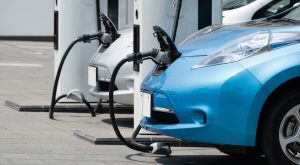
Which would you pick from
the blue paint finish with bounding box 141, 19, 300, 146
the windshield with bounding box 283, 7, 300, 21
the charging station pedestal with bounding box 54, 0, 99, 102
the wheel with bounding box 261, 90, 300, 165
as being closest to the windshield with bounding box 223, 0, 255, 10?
the charging station pedestal with bounding box 54, 0, 99, 102

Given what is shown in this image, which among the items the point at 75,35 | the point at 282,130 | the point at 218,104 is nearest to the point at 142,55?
the point at 218,104

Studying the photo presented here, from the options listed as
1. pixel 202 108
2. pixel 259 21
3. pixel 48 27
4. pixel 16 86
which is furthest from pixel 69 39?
pixel 48 27

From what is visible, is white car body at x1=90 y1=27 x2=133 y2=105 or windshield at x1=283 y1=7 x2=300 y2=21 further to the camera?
white car body at x1=90 y1=27 x2=133 y2=105

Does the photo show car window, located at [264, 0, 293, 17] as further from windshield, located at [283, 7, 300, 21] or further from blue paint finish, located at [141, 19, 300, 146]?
blue paint finish, located at [141, 19, 300, 146]

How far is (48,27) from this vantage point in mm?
23375

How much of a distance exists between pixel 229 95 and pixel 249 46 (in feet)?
1.52

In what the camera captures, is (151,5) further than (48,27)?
No

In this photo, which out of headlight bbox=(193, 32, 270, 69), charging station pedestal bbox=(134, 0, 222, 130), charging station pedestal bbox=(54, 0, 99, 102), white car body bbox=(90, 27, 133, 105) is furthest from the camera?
charging station pedestal bbox=(54, 0, 99, 102)

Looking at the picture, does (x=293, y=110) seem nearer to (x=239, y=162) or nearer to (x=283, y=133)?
(x=283, y=133)

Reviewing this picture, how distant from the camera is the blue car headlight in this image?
6.59 metres

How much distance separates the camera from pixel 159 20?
8.41m

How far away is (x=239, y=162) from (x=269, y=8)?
22.1 ft

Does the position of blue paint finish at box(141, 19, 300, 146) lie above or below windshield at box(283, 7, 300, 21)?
below

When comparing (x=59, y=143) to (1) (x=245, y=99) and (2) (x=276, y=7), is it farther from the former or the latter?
(2) (x=276, y=7)
